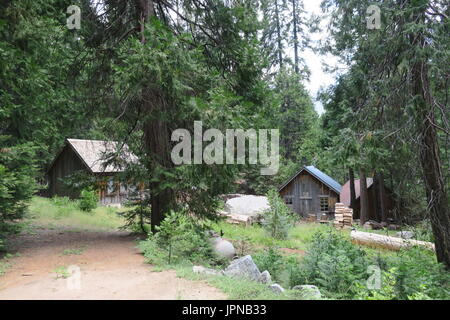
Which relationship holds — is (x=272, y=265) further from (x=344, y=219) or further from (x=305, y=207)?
(x=305, y=207)

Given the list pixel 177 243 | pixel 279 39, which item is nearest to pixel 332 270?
pixel 177 243

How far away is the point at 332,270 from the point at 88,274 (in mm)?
4386

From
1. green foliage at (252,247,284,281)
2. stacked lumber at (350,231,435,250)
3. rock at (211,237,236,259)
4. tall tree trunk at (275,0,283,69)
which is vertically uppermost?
tall tree trunk at (275,0,283,69)

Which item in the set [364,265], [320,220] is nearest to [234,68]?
[364,265]

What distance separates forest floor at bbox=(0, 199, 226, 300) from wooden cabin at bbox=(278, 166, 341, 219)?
16430 millimetres

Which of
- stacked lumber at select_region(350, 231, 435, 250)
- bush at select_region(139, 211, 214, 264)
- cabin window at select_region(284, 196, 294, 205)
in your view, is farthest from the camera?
cabin window at select_region(284, 196, 294, 205)

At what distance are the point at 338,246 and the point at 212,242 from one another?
10.1 ft

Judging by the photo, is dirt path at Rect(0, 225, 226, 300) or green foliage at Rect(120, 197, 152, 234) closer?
dirt path at Rect(0, 225, 226, 300)

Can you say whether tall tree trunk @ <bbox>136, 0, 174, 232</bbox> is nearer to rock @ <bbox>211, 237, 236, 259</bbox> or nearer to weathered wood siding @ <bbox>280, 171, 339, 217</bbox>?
rock @ <bbox>211, 237, 236, 259</bbox>

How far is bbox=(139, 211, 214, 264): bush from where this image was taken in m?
6.35

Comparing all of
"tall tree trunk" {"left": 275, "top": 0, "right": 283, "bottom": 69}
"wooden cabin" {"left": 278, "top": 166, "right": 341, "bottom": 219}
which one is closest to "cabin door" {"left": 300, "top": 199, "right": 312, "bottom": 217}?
"wooden cabin" {"left": 278, "top": 166, "right": 341, "bottom": 219}

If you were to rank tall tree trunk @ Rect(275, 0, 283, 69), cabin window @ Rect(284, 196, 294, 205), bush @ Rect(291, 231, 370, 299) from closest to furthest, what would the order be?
bush @ Rect(291, 231, 370, 299) → cabin window @ Rect(284, 196, 294, 205) → tall tree trunk @ Rect(275, 0, 283, 69)

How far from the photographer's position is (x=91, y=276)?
5.48 m

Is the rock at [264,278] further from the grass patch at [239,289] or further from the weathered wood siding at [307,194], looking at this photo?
the weathered wood siding at [307,194]
